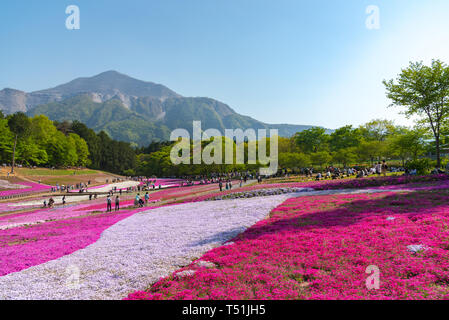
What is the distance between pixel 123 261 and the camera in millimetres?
11203

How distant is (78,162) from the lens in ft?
389

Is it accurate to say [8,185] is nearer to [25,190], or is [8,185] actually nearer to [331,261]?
[25,190]

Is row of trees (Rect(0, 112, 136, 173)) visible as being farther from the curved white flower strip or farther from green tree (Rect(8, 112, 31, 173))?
the curved white flower strip

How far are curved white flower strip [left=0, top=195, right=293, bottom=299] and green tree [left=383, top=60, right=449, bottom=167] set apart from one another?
31.0m

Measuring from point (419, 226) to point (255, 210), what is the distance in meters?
11.6

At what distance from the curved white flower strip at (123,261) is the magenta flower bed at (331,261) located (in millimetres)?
1233

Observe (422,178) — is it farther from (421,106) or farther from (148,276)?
(148,276)

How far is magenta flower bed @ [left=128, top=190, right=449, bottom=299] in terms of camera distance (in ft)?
21.7

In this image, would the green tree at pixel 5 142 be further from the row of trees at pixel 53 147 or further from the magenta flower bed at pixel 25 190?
the magenta flower bed at pixel 25 190

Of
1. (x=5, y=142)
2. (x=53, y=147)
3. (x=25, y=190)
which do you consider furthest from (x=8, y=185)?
(x=53, y=147)

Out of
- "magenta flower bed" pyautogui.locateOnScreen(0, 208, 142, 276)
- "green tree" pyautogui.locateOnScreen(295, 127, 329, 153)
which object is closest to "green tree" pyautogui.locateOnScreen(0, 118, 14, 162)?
"magenta flower bed" pyautogui.locateOnScreen(0, 208, 142, 276)

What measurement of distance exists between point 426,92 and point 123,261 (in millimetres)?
42617
